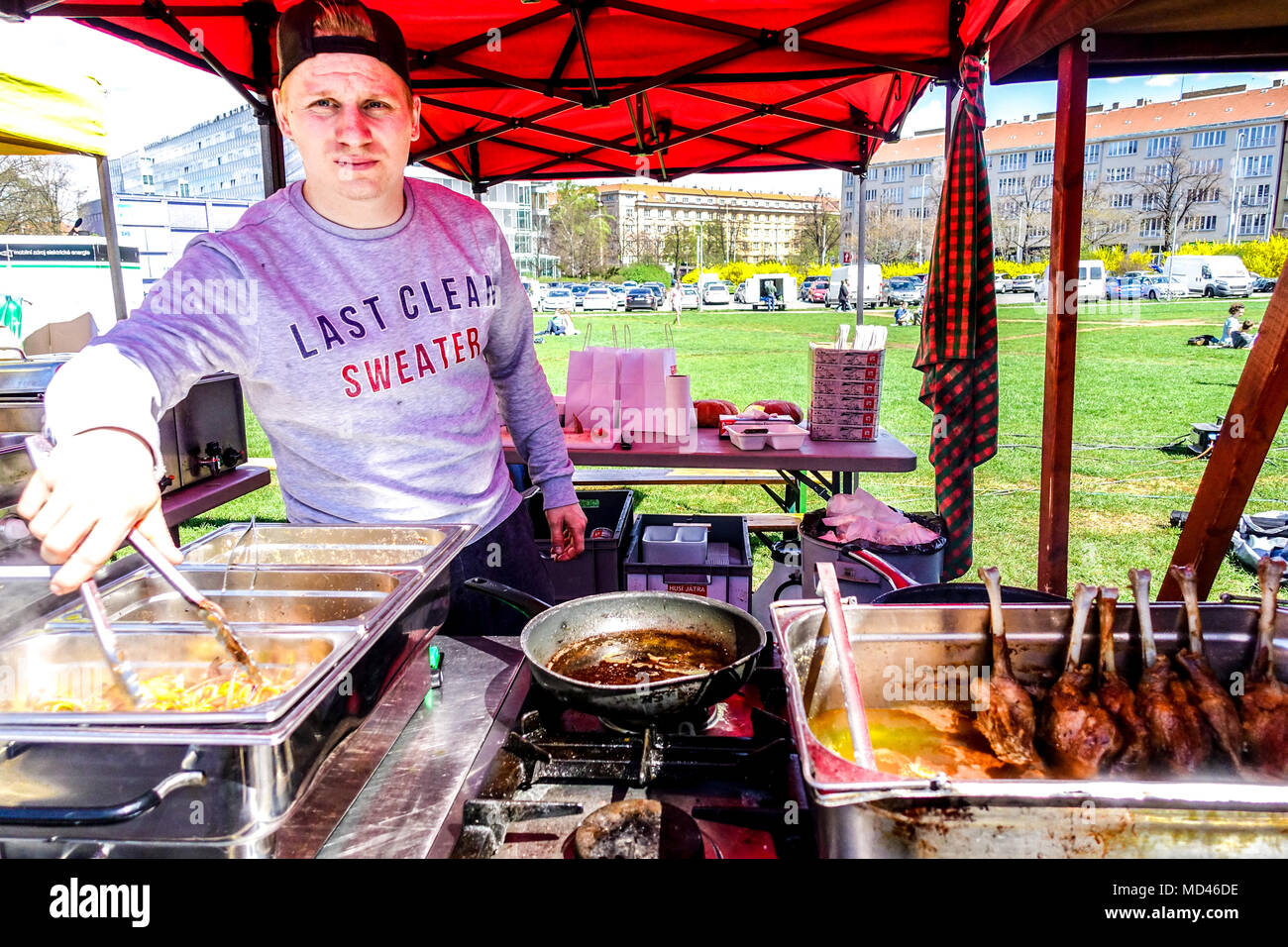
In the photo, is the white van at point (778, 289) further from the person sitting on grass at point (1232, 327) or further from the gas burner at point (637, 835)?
the gas burner at point (637, 835)

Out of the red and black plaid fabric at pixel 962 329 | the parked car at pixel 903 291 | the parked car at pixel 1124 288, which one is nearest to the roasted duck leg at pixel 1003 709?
the red and black plaid fabric at pixel 962 329

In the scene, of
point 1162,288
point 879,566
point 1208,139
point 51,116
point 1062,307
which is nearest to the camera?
point 1062,307

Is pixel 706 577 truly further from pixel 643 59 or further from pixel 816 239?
pixel 816 239

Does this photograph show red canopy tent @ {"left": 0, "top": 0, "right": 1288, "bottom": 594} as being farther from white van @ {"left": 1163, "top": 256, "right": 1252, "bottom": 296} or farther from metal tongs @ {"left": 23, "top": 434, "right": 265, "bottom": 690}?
white van @ {"left": 1163, "top": 256, "right": 1252, "bottom": 296}

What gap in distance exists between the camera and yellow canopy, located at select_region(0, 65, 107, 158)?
177 inches

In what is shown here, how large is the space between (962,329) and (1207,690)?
302 cm

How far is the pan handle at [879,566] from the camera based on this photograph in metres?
3.43

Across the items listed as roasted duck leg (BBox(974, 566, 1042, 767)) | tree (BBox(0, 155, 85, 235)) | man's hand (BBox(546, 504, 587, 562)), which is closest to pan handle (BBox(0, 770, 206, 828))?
roasted duck leg (BBox(974, 566, 1042, 767))

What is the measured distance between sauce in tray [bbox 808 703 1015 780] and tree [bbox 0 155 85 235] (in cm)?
2873

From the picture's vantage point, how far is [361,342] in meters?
1.82

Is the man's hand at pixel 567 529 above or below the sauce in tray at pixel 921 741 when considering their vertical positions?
above

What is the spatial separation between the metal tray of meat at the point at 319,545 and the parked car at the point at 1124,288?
4321cm

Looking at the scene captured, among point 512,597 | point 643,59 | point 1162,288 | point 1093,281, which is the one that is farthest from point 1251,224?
point 512,597

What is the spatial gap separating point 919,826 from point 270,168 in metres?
4.93
